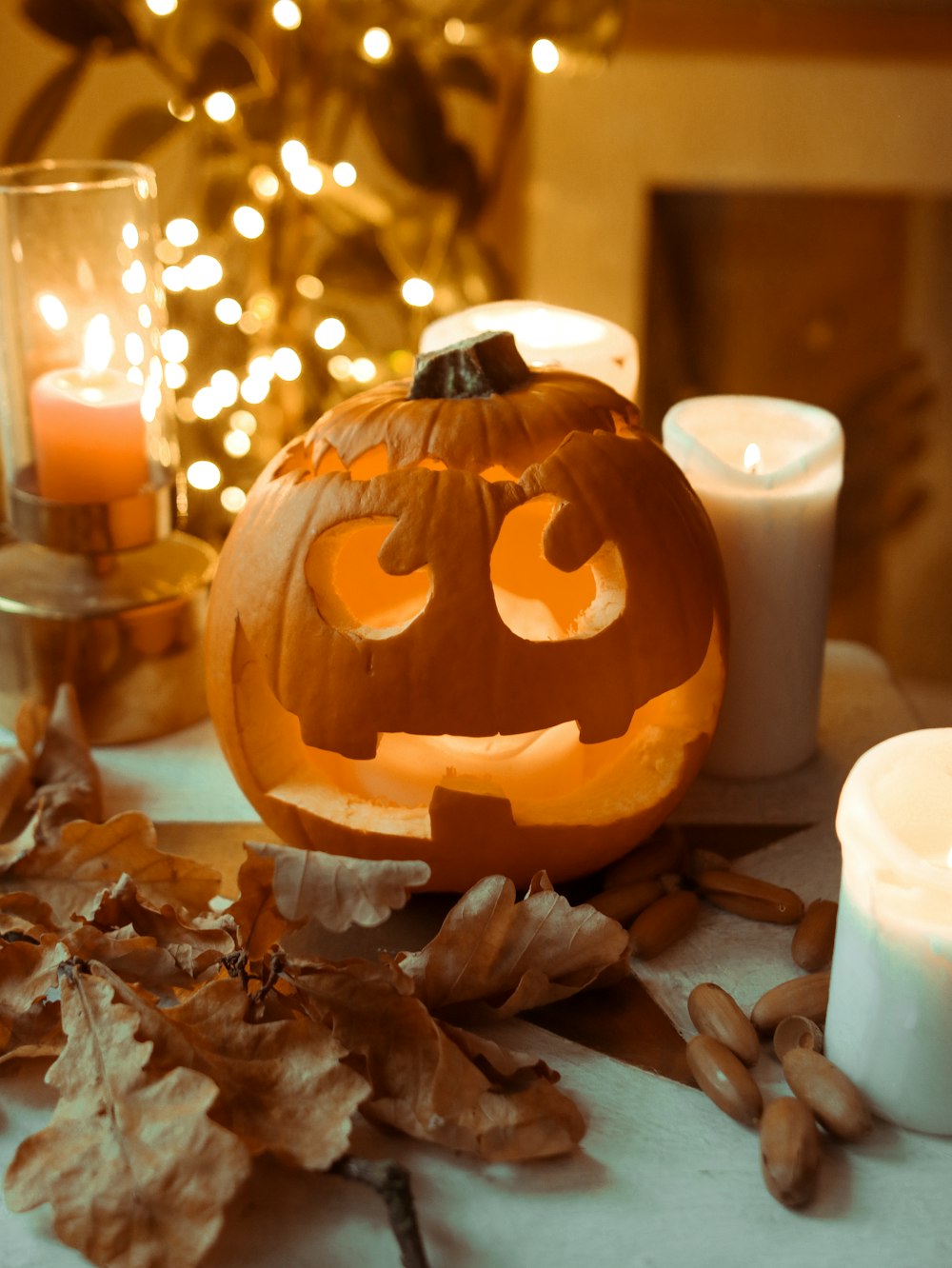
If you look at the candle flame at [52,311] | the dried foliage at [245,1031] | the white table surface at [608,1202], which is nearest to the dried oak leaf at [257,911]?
the dried foliage at [245,1031]

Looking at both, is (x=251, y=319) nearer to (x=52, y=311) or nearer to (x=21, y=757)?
(x=52, y=311)

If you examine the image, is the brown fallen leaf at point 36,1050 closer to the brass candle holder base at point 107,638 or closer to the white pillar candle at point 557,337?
the brass candle holder base at point 107,638

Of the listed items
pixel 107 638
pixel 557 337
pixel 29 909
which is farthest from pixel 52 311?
pixel 29 909

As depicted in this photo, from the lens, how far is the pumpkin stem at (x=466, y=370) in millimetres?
749

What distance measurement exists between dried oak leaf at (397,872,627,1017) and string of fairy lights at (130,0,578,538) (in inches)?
30.2

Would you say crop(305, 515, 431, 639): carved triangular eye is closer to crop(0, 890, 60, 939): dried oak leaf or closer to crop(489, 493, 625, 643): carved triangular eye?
crop(489, 493, 625, 643): carved triangular eye

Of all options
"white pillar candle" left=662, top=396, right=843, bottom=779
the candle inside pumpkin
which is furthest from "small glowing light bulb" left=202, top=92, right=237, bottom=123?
"white pillar candle" left=662, top=396, right=843, bottom=779

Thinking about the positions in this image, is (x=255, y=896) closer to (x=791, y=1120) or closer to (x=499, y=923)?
(x=499, y=923)

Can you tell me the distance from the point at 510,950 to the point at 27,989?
0.74 feet

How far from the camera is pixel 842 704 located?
3.40 feet

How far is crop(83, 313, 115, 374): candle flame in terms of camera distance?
98cm

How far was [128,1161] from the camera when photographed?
537 mm

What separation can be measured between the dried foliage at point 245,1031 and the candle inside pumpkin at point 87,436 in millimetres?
294

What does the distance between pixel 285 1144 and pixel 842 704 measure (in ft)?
2.01
